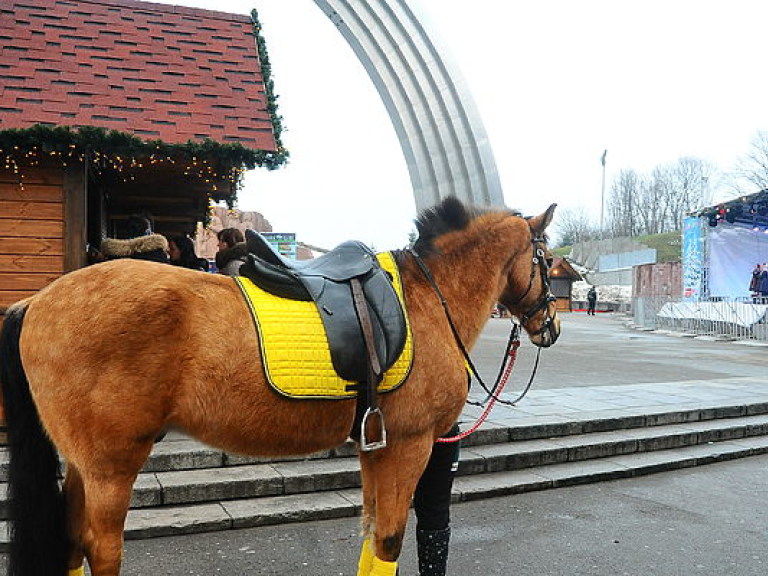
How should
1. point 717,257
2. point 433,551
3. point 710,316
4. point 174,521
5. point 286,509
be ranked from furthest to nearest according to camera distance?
1. point 717,257
2. point 710,316
3. point 286,509
4. point 174,521
5. point 433,551

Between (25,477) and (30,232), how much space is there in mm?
3248

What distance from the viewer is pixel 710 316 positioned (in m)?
20.1

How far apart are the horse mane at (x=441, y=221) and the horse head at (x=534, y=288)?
34cm

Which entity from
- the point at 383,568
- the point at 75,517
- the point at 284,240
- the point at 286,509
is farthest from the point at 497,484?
the point at 284,240

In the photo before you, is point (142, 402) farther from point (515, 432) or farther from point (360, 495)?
point (515, 432)

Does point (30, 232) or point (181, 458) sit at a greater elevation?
point (30, 232)

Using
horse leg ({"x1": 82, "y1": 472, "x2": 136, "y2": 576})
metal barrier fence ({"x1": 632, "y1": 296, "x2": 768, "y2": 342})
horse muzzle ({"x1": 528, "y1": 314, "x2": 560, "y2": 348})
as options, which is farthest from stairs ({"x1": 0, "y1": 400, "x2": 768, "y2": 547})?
metal barrier fence ({"x1": 632, "y1": 296, "x2": 768, "y2": 342})

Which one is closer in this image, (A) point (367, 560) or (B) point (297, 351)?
(B) point (297, 351)

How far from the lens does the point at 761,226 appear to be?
21234mm

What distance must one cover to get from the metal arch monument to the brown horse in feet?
21.5

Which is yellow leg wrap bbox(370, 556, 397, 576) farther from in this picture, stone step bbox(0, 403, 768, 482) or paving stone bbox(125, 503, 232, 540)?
paving stone bbox(125, 503, 232, 540)

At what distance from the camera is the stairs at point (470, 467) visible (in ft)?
14.2

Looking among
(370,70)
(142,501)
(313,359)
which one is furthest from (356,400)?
(370,70)

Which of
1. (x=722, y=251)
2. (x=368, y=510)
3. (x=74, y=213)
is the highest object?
(x=722, y=251)
